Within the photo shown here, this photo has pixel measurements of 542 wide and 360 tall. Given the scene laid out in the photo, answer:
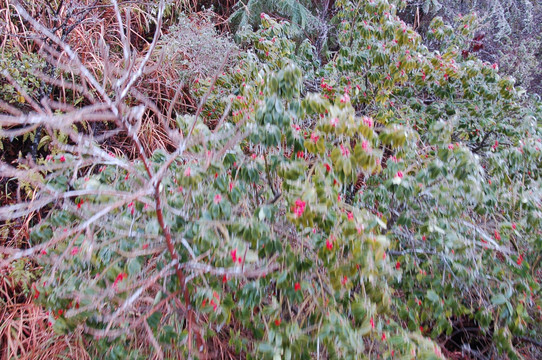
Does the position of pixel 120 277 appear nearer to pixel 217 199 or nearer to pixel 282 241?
pixel 217 199

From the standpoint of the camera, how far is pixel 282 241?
4.68 feet

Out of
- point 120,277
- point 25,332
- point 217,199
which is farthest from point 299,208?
point 25,332

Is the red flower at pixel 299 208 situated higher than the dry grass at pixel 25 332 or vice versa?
the red flower at pixel 299 208

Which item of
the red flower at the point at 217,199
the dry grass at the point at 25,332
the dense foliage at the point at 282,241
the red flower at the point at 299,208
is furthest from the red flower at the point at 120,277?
the dry grass at the point at 25,332

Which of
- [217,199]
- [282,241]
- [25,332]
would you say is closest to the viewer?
[217,199]

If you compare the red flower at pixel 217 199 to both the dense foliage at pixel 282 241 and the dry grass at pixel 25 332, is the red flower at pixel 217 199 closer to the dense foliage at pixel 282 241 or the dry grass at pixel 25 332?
the dense foliage at pixel 282 241

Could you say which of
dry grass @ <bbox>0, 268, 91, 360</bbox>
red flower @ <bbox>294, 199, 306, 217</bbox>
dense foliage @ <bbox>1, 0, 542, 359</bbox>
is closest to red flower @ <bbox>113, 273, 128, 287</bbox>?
dense foliage @ <bbox>1, 0, 542, 359</bbox>

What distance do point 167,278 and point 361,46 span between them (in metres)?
2.14

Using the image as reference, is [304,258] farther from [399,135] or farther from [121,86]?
[121,86]

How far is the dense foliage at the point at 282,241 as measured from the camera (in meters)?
1.14

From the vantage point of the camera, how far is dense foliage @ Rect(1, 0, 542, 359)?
3.74 feet

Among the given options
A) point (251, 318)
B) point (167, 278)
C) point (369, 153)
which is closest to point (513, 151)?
point (369, 153)

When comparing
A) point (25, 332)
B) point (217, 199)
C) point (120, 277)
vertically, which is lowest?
point (25, 332)

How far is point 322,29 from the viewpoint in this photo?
439 cm
